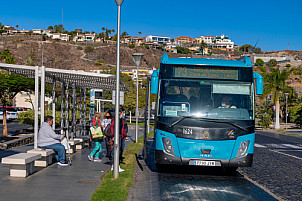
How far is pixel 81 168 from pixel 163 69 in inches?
146

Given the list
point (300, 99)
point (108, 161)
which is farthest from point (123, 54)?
point (108, 161)

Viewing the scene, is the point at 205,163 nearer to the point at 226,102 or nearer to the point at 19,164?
the point at 226,102

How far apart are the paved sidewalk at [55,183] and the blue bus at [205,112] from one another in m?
2.11

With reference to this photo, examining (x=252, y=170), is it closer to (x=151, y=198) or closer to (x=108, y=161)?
(x=108, y=161)

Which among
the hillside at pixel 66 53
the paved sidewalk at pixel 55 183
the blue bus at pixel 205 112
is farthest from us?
the hillside at pixel 66 53

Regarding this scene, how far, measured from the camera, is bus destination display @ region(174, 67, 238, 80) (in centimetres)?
1154

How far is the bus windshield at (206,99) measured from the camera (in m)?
11.0

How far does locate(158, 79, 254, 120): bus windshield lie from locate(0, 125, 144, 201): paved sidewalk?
2689mm

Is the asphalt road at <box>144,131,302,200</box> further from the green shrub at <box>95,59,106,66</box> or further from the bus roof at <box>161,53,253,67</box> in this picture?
the green shrub at <box>95,59,106,66</box>

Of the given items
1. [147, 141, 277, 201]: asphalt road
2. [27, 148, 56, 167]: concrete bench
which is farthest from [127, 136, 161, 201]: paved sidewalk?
[27, 148, 56, 167]: concrete bench

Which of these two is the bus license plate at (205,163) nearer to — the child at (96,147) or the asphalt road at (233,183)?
the asphalt road at (233,183)

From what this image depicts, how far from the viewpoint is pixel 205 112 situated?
11.0m

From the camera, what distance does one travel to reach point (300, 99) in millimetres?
79062

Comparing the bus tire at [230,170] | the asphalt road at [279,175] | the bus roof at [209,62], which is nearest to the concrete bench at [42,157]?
the bus roof at [209,62]
